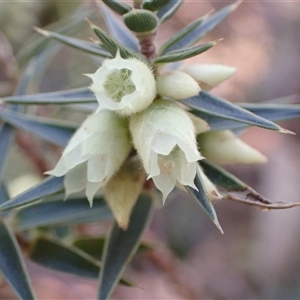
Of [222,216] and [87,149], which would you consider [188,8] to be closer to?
[222,216]

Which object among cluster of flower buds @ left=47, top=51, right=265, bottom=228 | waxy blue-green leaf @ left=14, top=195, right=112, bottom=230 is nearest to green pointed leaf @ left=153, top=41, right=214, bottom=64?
cluster of flower buds @ left=47, top=51, right=265, bottom=228

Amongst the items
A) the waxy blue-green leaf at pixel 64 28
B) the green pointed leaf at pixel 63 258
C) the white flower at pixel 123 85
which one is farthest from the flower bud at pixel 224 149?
the waxy blue-green leaf at pixel 64 28

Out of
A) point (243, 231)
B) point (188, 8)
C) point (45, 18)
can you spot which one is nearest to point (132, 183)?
point (243, 231)

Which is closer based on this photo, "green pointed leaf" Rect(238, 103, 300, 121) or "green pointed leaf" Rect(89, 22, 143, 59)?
"green pointed leaf" Rect(89, 22, 143, 59)

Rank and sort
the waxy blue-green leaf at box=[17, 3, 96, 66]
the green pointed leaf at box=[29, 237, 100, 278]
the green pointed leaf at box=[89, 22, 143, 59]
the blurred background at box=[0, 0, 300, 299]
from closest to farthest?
the green pointed leaf at box=[89, 22, 143, 59]
the green pointed leaf at box=[29, 237, 100, 278]
the waxy blue-green leaf at box=[17, 3, 96, 66]
the blurred background at box=[0, 0, 300, 299]

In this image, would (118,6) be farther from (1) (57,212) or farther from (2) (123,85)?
(1) (57,212)

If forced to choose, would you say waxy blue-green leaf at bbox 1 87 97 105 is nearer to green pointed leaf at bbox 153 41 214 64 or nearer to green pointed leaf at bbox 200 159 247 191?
green pointed leaf at bbox 153 41 214 64

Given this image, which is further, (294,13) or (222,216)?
(294,13)
